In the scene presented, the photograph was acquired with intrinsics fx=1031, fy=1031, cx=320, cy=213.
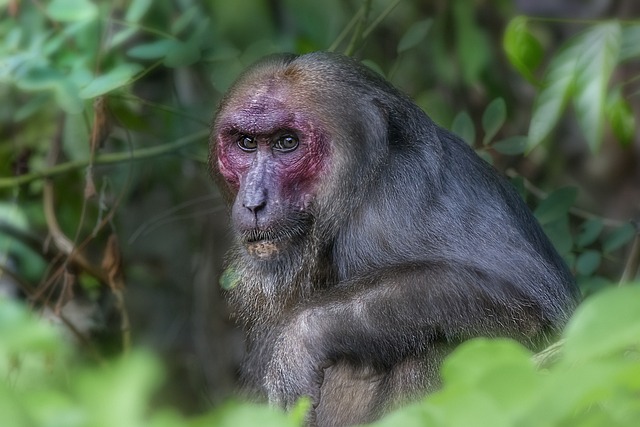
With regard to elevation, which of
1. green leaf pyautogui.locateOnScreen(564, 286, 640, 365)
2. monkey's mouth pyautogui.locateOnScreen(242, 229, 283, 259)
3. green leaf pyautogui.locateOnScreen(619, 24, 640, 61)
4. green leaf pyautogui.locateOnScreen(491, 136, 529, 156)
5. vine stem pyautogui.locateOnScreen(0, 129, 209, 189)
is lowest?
vine stem pyautogui.locateOnScreen(0, 129, 209, 189)

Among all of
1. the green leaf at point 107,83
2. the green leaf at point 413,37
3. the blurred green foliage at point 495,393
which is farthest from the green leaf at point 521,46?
the blurred green foliage at point 495,393

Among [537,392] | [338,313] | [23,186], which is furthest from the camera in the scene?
[23,186]

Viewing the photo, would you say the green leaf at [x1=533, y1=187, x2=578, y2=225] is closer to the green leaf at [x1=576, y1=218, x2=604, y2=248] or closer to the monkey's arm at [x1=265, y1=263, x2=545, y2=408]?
the green leaf at [x1=576, y1=218, x2=604, y2=248]

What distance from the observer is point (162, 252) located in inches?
314

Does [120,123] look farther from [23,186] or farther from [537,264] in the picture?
[537,264]

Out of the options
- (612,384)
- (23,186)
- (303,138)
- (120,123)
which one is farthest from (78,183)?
(612,384)

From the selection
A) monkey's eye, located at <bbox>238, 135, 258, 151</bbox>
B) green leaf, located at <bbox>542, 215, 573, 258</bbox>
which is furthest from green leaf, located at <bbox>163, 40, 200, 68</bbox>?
green leaf, located at <bbox>542, 215, 573, 258</bbox>

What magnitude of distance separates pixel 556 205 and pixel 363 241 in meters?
1.46

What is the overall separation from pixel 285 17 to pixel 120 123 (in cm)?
205

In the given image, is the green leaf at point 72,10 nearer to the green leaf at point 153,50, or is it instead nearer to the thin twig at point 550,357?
the green leaf at point 153,50

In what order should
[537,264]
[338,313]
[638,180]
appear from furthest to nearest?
[638,180] < [537,264] < [338,313]

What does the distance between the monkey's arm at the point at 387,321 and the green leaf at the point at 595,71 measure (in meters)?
0.69

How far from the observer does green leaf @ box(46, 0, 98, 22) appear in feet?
16.1

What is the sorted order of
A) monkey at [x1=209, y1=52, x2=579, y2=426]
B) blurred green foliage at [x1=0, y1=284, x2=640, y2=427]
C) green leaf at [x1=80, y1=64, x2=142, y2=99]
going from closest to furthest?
1. blurred green foliage at [x1=0, y1=284, x2=640, y2=427]
2. monkey at [x1=209, y1=52, x2=579, y2=426]
3. green leaf at [x1=80, y1=64, x2=142, y2=99]
